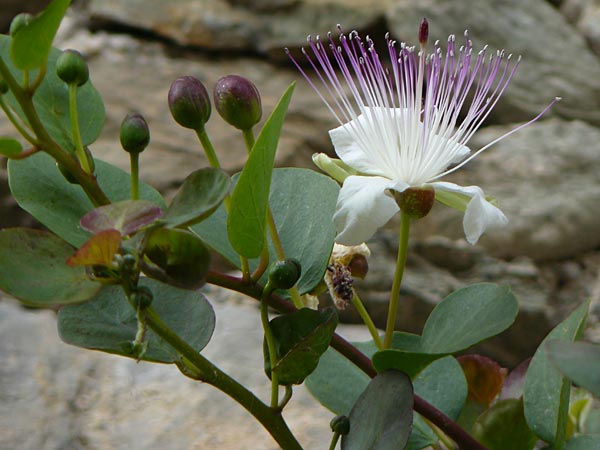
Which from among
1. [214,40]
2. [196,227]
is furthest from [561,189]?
[196,227]

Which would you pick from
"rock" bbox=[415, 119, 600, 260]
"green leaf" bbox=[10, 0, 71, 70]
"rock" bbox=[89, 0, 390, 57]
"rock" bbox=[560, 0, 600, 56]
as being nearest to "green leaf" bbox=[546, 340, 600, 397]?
"green leaf" bbox=[10, 0, 71, 70]

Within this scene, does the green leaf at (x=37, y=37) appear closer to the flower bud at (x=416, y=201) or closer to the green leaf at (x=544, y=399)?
the flower bud at (x=416, y=201)

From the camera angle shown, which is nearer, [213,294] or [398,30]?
[213,294]

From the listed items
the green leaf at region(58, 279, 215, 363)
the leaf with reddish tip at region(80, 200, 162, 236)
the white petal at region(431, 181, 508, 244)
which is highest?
the leaf with reddish tip at region(80, 200, 162, 236)

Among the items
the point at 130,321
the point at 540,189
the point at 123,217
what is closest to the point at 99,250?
the point at 123,217

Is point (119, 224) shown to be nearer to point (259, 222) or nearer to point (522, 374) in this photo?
point (259, 222)

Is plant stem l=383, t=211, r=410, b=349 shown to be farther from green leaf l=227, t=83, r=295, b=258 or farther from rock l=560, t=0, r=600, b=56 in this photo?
rock l=560, t=0, r=600, b=56
